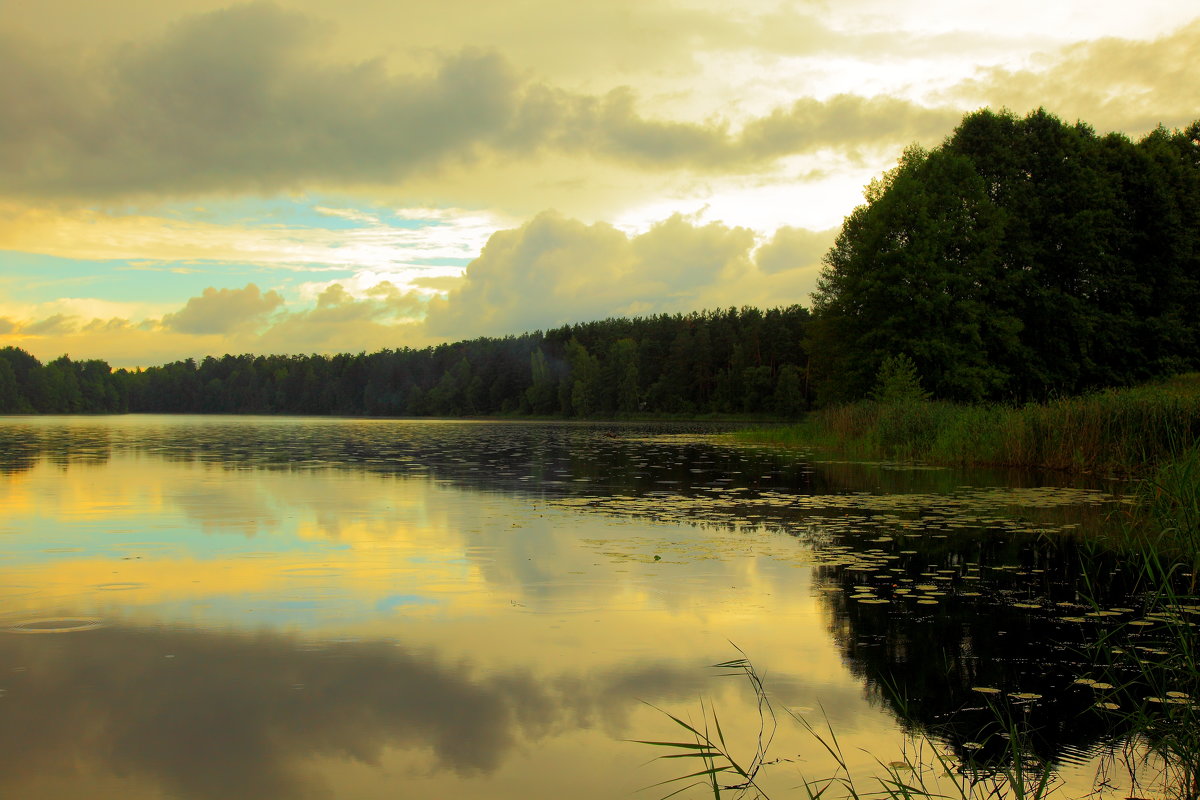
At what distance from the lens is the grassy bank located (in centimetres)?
1902

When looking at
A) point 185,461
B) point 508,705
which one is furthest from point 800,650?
point 185,461

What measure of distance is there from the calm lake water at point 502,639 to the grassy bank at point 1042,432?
19.6 ft

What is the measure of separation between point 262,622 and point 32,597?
2573 millimetres

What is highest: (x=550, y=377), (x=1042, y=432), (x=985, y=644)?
(x=550, y=377)

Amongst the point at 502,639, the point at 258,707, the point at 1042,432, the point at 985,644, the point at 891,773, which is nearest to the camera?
the point at 891,773

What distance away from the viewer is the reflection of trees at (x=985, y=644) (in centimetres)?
482

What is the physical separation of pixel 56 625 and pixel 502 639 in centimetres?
358

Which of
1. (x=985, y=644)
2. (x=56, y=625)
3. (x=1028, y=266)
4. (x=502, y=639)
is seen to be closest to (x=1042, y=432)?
(x=985, y=644)

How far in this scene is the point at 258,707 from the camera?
5066 mm

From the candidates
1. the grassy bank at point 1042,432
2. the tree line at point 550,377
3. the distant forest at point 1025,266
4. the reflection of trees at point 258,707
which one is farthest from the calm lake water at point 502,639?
the tree line at point 550,377

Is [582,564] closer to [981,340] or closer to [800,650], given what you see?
[800,650]

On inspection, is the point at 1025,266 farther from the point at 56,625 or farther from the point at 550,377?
the point at 550,377

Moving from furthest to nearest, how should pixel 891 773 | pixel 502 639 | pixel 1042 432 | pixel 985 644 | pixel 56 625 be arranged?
pixel 1042 432 → pixel 56 625 → pixel 502 639 → pixel 985 644 → pixel 891 773

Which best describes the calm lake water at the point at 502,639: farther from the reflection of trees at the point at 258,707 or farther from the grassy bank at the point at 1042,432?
the grassy bank at the point at 1042,432
